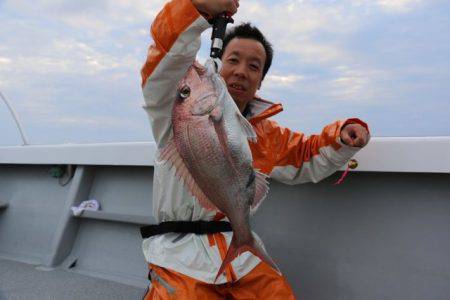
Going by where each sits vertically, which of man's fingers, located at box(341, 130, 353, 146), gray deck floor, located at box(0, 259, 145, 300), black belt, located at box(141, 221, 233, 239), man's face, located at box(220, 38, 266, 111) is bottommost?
gray deck floor, located at box(0, 259, 145, 300)

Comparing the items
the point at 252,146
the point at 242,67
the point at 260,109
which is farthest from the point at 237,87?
the point at 252,146

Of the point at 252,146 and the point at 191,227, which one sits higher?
the point at 252,146

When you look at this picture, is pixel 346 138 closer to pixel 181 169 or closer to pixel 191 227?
pixel 191 227

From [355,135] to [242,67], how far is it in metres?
0.68

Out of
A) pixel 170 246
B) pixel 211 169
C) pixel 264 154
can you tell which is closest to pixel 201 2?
pixel 211 169

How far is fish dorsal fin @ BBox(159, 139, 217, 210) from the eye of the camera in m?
1.64

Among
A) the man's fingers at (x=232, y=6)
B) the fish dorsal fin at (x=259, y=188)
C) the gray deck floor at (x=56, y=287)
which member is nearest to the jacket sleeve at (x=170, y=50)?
the man's fingers at (x=232, y=6)

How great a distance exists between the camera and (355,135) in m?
2.38

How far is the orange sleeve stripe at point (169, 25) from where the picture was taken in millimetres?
1696

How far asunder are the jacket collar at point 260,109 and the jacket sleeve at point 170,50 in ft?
2.12

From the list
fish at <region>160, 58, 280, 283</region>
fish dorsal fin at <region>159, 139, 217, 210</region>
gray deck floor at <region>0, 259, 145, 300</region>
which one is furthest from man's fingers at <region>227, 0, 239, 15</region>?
gray deck floor at <region>0, 259, 145, 300</region>

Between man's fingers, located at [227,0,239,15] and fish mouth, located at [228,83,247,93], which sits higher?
man's fingers, located at [227,0,239,15]

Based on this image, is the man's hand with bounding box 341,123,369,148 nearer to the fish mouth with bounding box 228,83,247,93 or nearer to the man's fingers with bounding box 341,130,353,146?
the man's fingers with bounding box 341,130,353,146

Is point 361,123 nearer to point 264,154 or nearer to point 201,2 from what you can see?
point 264,154
